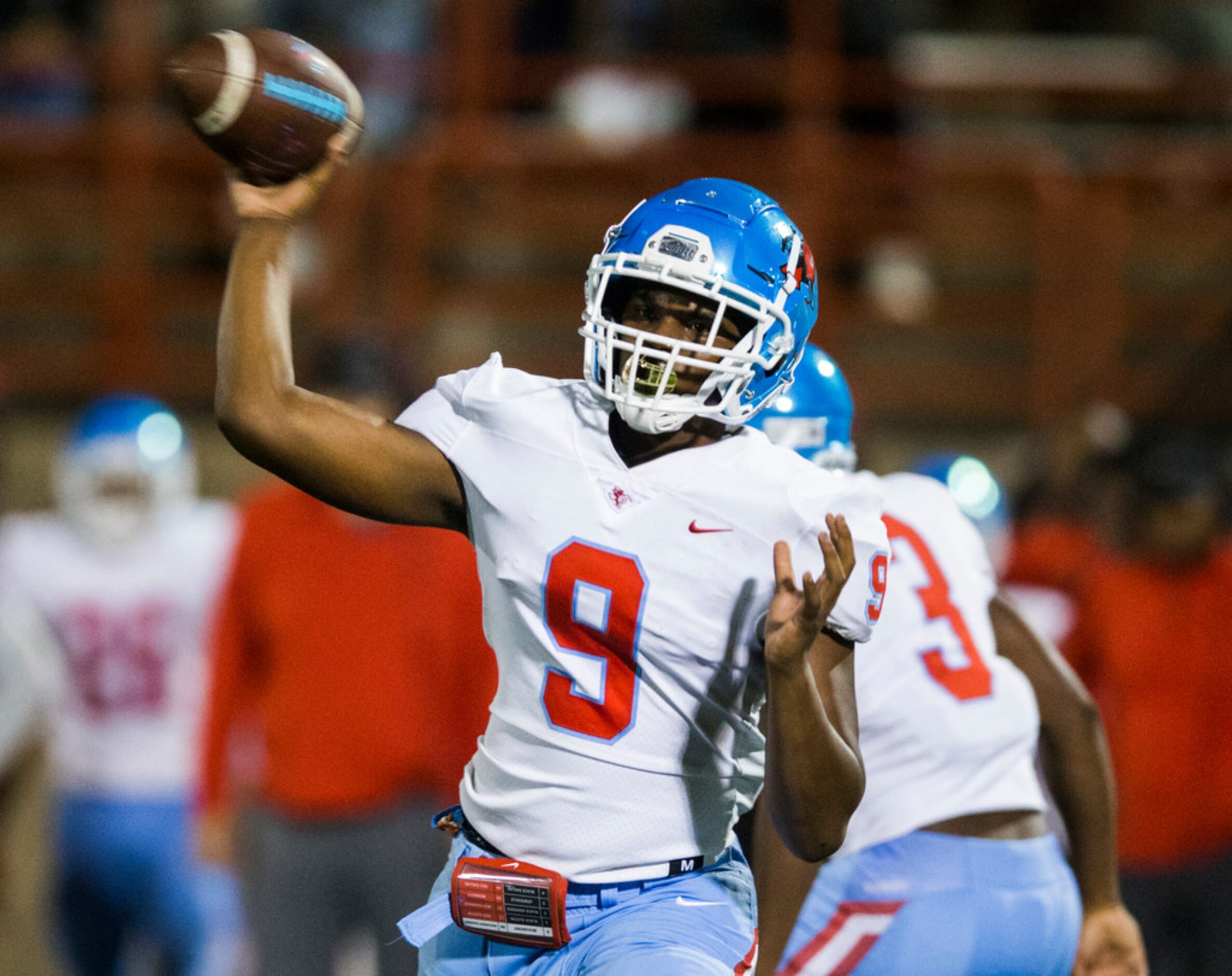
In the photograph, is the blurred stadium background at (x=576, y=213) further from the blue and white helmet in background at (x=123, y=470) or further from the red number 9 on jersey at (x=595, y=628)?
the red number 9 on jersey at (x=595, y=628)

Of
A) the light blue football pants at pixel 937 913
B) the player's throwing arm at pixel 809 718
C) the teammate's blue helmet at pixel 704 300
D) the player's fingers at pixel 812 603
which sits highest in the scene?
the teammate's blue helmet at pixel 704 300

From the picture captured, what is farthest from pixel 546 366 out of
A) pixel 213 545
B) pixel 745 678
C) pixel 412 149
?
pixel 745 678

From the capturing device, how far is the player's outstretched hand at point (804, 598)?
203cm

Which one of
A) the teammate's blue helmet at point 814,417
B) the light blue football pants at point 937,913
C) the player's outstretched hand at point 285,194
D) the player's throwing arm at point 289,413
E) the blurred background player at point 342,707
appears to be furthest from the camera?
the blurred background player at point 342,707

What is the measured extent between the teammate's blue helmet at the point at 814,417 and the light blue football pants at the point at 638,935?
832 millimetres

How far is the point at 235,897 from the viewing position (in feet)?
17.8

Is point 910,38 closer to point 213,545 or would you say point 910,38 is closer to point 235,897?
point 213,545

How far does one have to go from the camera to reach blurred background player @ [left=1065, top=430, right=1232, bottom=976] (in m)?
4.94

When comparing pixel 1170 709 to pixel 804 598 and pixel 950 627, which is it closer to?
pixel 950 627

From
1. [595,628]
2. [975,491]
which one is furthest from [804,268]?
[975,491]

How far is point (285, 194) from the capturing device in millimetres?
2252

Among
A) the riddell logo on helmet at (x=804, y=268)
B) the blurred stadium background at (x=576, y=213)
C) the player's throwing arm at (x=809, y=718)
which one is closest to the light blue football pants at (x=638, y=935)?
the player's throwing arm at (x=809, y=718)

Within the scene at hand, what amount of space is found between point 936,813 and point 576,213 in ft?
18.7

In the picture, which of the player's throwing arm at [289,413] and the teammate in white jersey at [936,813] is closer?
the player's throwing arm at [289,413]
